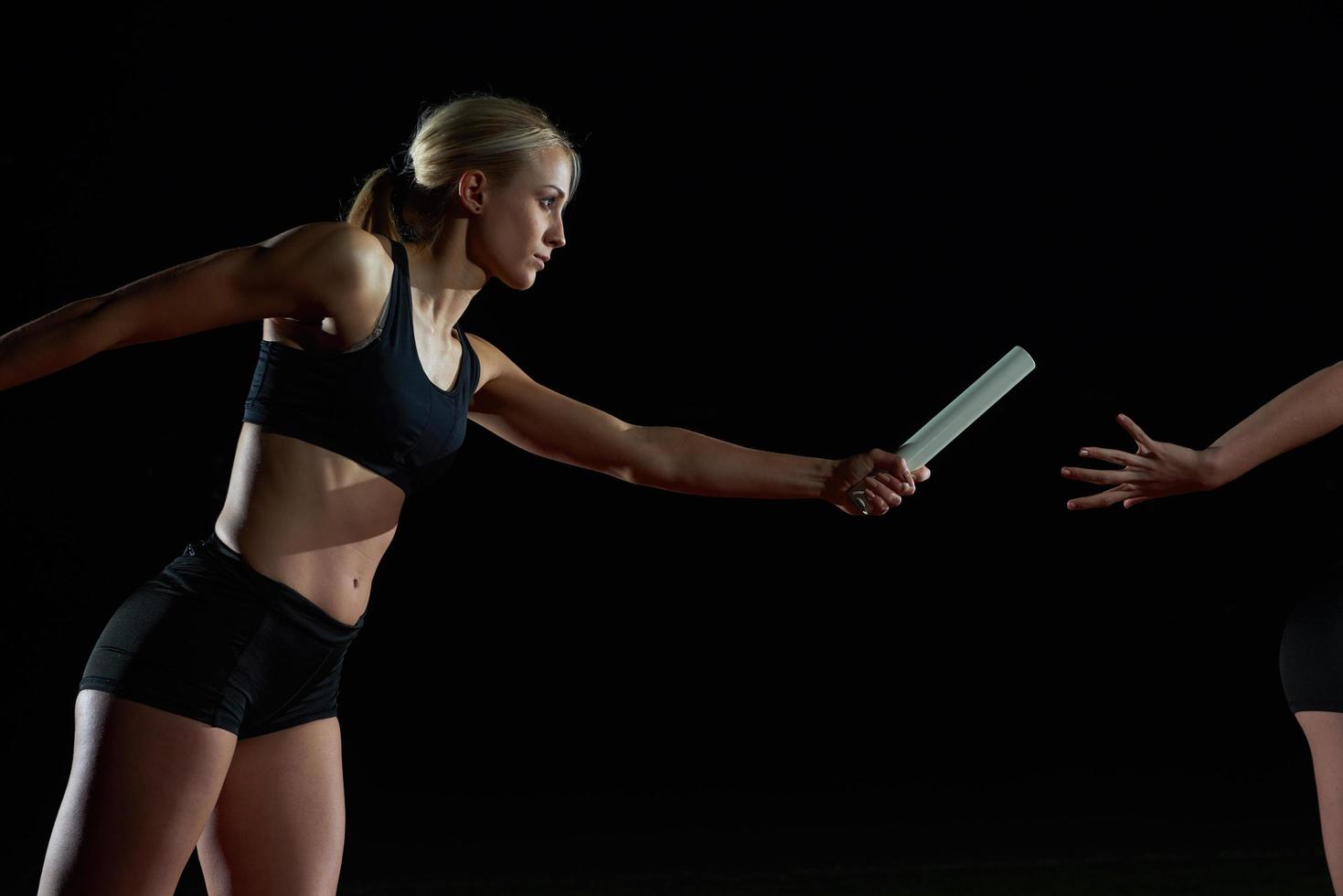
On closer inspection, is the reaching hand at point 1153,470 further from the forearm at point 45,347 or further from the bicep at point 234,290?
the forearm at point 45,347

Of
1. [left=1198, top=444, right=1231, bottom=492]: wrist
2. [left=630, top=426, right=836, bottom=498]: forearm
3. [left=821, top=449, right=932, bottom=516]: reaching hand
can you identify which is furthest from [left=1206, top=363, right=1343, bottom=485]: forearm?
[left=630, top=426, right=836, bottom=498]: forearm

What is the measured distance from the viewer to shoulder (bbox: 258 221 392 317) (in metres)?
1.30

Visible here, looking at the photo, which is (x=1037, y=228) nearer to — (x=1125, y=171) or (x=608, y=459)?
(x=1125, y=171)

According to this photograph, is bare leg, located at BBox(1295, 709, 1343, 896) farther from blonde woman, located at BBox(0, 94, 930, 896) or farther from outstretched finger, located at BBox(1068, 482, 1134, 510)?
blonde woman, located at BBox(0, 94, 930, 896)

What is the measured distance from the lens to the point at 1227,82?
392cm

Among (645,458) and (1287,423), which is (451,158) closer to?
(645,458)

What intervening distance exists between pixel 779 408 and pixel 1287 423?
2.59 metres

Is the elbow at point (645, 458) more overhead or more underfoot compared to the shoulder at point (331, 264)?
more overhead

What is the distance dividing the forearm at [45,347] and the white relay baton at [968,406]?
0.89m

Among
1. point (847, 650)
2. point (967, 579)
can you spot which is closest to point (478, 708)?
point (847, 650)

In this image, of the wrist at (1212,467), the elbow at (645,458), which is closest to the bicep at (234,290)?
the elbow at (645,458)

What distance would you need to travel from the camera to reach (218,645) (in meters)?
1.29

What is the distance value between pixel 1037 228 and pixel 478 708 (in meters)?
2.22

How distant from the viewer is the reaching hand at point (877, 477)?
167 cm
